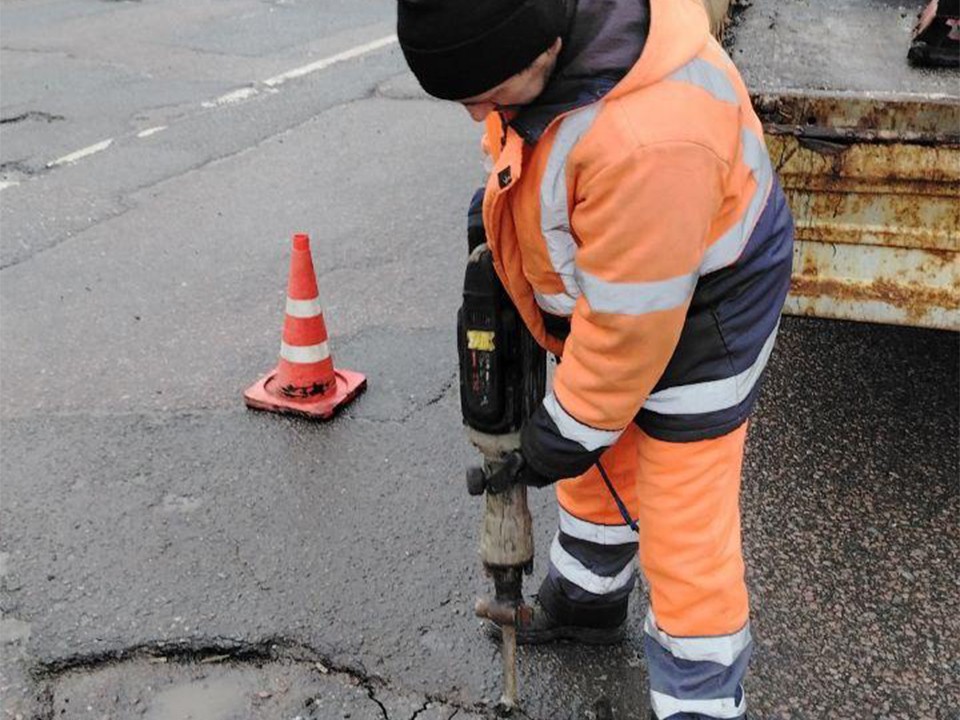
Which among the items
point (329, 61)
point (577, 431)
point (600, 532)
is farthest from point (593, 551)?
point (329, 61)

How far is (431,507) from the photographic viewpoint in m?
3.28

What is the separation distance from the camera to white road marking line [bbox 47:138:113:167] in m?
6.36

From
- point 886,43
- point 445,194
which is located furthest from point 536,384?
point 445,194

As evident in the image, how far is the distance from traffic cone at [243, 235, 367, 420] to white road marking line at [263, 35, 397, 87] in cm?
494

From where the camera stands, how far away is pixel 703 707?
218 cm

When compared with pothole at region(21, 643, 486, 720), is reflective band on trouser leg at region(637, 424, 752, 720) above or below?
above

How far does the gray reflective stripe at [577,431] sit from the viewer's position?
6.54 feet

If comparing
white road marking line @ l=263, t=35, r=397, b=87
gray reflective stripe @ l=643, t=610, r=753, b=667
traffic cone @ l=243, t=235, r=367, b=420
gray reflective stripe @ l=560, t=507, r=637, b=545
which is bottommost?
white road marking line @ l=263, t=35, r=397, b=87

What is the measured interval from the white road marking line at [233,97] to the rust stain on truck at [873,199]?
5.46 meters

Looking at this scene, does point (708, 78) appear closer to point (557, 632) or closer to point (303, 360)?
point (557, 632)

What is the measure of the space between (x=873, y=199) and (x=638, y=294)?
1.54 metres

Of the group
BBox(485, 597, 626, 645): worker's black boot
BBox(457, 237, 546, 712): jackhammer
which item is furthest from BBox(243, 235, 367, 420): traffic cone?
BBox(457, 237, 546, 712): jackhammer

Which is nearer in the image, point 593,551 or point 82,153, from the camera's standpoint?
point 593,551

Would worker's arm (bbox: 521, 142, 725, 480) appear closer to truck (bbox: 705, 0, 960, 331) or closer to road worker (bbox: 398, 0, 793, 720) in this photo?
road worker (bbox: 398, 0, 793, 720)
